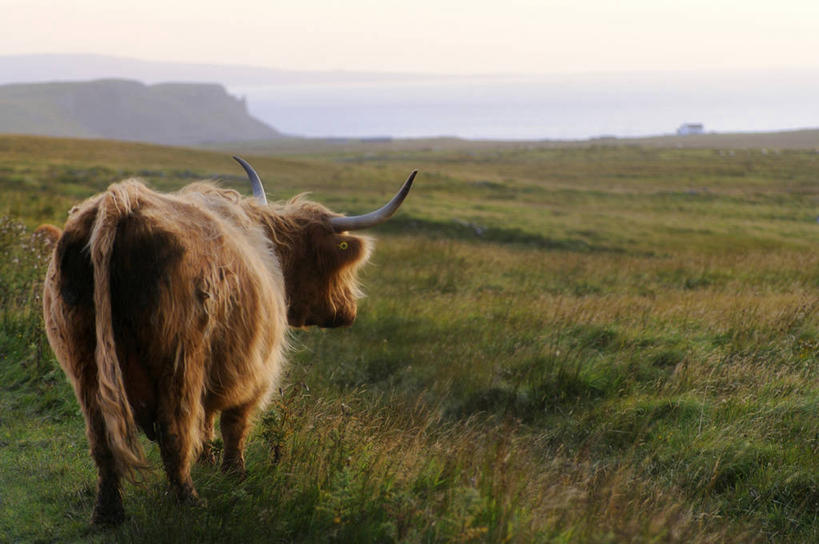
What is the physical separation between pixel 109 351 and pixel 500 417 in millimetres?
3895

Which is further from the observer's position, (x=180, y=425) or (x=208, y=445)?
(x=208, y=445)

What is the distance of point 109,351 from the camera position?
3.15 m

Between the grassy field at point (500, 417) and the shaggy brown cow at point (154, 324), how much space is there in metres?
0.37

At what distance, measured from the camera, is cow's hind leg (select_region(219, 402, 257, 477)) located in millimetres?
4098

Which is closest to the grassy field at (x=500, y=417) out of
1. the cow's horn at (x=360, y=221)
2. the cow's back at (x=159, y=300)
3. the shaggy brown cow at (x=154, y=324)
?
the shaggy brown cow at (x=154, y=324)

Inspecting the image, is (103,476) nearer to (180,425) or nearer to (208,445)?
(180,425)

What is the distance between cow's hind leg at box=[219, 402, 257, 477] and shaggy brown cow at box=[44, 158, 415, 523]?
1 centimetres

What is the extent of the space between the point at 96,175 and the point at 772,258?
2480 centimetres

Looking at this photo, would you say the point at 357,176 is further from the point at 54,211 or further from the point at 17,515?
the point at 17,515

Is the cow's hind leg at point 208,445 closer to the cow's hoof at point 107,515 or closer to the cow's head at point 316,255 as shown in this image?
the cow's hoof at point 107,515

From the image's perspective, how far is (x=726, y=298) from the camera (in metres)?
9.00

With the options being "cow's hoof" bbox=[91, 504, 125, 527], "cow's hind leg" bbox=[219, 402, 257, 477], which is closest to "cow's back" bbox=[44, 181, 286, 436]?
"cow's hind leg" bbox=[219, 402, 257, 477]

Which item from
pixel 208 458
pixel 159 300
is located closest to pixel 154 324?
pixel 159 300

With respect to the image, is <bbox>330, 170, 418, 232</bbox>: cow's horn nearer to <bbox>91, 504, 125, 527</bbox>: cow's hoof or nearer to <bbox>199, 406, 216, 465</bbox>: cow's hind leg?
<bbox>199, 406, 216, 465</bbox>: cow's hind leg
